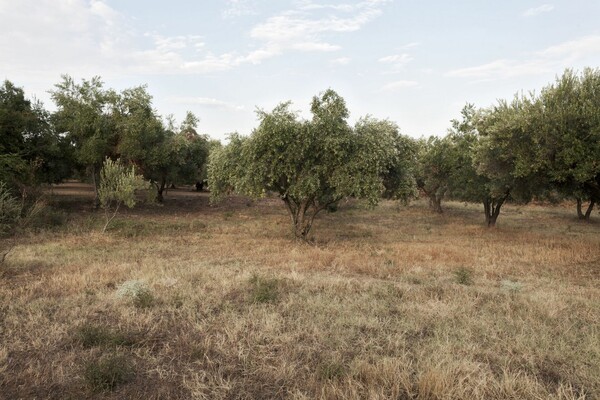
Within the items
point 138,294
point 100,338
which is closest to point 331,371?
point 100,338

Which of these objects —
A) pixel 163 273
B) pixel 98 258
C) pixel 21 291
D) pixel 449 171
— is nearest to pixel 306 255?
pixel 163 273

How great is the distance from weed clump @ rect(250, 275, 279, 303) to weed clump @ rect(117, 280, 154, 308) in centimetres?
262

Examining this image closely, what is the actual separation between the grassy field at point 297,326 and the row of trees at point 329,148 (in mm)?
4790

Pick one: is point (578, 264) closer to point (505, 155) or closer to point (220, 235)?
A: point (505, 155)

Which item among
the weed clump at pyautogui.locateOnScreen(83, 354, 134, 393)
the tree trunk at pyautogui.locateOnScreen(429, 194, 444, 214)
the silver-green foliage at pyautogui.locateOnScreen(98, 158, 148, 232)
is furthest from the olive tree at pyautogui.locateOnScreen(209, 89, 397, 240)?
the tree trunk at pyautogui.locateOnScreen(429, 194, 444, 214)

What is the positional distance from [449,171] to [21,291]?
115 feet

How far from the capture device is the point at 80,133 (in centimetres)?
3291

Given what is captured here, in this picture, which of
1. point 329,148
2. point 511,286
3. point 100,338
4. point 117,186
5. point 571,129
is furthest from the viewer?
point 117,186

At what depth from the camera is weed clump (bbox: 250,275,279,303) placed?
9.53 meters

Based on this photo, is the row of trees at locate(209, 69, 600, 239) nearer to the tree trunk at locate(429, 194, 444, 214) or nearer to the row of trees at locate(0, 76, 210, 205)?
the row of trees at locate(0, 76, 210, 205)

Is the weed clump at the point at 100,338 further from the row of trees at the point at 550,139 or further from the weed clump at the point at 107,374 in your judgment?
the row of trees at the point at 550,139

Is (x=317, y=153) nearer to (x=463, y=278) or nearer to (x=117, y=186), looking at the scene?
(x=463, y=278)

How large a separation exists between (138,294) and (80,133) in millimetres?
29605

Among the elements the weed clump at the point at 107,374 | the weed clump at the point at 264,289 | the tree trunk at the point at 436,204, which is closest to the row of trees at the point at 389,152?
the weed clump at the point at 264,289
